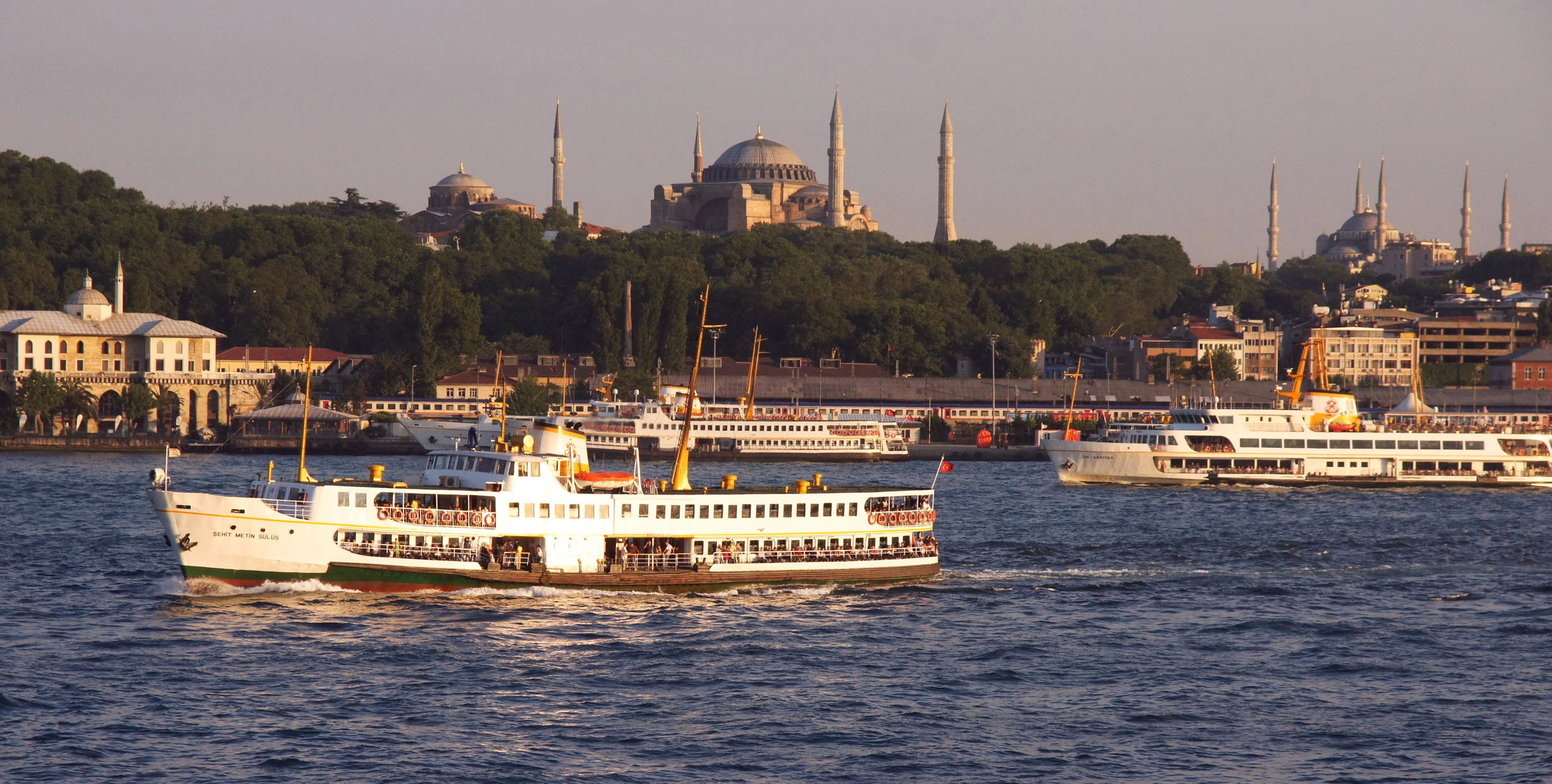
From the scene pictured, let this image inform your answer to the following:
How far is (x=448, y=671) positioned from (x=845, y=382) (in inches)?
3073

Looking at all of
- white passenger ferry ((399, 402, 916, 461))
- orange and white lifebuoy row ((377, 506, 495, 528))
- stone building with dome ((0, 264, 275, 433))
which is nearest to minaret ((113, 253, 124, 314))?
stone building with dome ((0, 264, 275, 433))

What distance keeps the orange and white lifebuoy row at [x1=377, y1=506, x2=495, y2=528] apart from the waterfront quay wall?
6907 cm

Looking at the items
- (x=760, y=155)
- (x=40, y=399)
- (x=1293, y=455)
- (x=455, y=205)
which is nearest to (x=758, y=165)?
(x=760, y=155)

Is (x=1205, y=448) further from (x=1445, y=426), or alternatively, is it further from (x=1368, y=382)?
(x=1368, y=382)

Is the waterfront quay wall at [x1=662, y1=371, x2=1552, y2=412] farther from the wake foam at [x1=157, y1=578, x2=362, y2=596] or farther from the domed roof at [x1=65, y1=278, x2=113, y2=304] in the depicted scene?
the wake foam at [x1=157, y1=578, x2=362, y2=596]

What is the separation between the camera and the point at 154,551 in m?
41.4

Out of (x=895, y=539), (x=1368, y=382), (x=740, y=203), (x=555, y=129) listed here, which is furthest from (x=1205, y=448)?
(x=555, y=129)

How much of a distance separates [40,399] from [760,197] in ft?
349

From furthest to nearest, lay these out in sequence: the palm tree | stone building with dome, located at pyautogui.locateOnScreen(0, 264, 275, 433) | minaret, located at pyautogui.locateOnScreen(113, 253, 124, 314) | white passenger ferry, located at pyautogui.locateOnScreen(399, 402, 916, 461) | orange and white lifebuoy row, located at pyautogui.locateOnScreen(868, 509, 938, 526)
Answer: minaret, located at pyautogui.locateOnScreen(113, 253, 124, 314)
stone building with dome, located at pyautogui.locateOnScreen(0, 264, 275, 433)
the palm tree
white passenger ferry, located at pyautogui.locateOnScreen(399, 402, 916, 461)
orange and white lifebuoy row, located at pyautogui.locateOnScreen(868, 509, 938, 526)

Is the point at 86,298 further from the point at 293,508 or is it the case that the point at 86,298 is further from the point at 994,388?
the point at 293,508

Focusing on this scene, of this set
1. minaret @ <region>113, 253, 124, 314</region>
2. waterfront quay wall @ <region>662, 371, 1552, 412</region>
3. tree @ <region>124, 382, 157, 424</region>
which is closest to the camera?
tree @ <region>124, 382, 157, 424</region>

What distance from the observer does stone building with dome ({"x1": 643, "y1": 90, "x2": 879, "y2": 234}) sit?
185 meters

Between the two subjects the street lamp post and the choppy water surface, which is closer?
the choppy water surface

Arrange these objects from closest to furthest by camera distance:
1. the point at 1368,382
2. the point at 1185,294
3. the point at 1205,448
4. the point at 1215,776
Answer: the point at 1215,776 < the point at 1205,448 < the point at 1368,382 < the point at 1185,294
